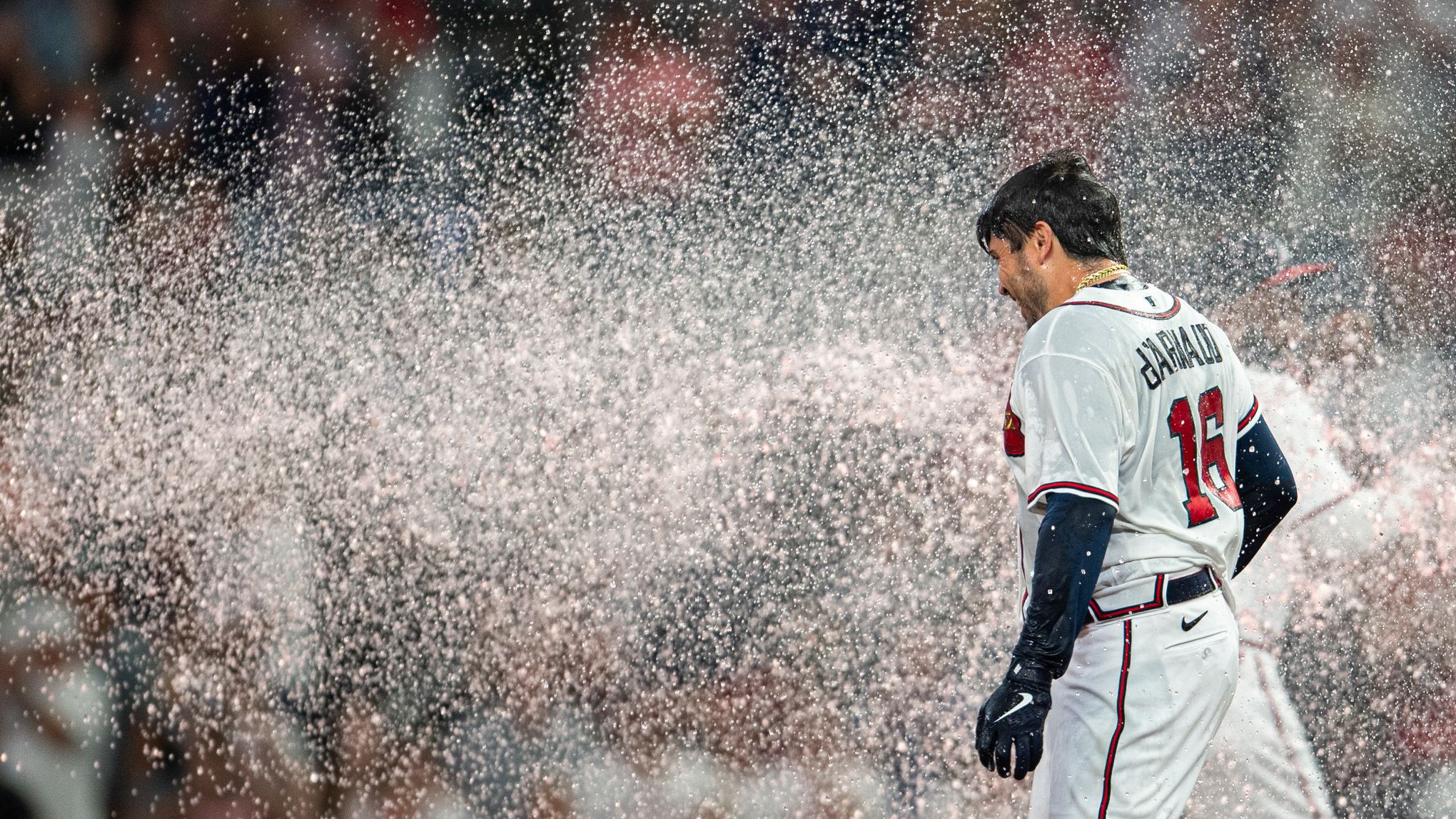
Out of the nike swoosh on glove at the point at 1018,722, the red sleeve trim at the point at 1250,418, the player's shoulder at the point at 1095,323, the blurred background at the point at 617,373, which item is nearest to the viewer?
the nike swoosh on glove at the point at 1018,722

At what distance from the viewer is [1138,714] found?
140cm

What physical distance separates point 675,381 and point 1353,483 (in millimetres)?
2160

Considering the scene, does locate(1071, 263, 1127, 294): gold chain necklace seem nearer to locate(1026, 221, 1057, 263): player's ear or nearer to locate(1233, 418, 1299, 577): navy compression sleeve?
locate(1026, 221, 1057, 263): player's ear

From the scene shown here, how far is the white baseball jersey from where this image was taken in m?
1.38

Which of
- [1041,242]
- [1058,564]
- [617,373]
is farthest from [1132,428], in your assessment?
[617,373]

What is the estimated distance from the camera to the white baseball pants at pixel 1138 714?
1390 millimetres

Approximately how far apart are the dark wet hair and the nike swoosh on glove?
65 cm

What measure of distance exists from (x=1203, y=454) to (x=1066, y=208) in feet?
1.40

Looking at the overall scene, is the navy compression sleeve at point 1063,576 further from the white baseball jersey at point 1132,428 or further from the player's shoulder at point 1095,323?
the player's shoulder at point 1095,323

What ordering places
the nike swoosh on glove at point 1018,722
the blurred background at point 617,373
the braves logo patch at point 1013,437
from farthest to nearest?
the blurred background at point 617,373 → the braves logo patch at point 1013,437 → the nike swoosh on glove at point 1018,722

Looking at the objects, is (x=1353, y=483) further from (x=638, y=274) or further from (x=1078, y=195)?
(x=638, y=274)

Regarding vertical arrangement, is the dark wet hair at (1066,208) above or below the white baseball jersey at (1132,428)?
above

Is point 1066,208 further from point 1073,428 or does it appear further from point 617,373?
point 617,373

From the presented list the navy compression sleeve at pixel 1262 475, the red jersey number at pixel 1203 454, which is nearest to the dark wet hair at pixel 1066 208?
the red jersey number at pixel 1203 454
